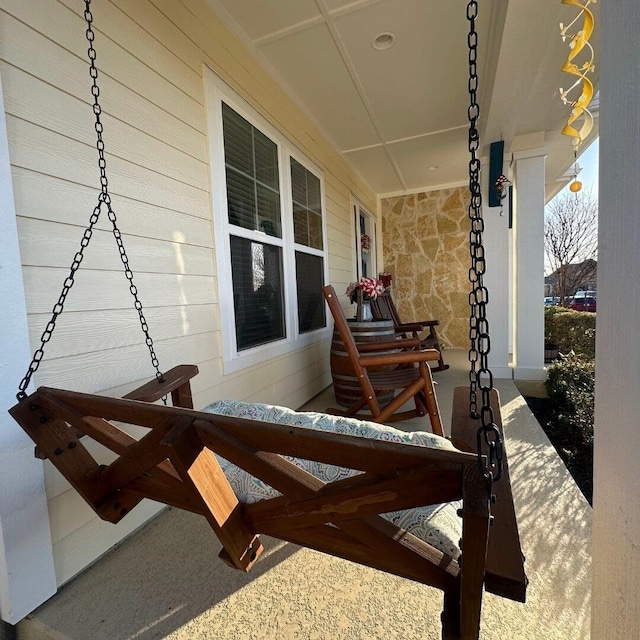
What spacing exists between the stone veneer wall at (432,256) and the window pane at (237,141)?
3.53 meters

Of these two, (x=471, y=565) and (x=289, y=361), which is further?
(x=289, y=361)

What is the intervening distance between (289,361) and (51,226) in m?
1.74

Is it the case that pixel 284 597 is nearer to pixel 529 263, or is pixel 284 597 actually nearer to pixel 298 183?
pixel 298 183

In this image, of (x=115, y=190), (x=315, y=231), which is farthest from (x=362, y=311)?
(x=115, y=190)

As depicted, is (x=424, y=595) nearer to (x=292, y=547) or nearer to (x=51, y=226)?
(x=292, y=547)

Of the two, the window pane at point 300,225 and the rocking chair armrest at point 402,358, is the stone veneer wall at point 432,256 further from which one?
the rocking chair armrest at point 402,358

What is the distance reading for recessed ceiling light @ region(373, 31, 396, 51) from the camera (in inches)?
81.5

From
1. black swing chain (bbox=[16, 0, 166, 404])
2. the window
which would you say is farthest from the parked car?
black swing chain (bbox=[16, 0, 166, 404])

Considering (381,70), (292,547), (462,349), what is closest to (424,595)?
(292,547)

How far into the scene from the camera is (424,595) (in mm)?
1040

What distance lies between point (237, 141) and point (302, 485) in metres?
2.07

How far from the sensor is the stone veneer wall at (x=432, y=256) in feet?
16.2

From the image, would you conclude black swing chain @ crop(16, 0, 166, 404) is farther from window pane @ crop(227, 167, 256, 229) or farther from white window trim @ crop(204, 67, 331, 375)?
window pane @ crop(227, 167, 256, 229)

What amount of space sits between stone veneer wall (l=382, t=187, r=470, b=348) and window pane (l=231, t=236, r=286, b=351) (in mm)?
3256
